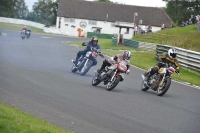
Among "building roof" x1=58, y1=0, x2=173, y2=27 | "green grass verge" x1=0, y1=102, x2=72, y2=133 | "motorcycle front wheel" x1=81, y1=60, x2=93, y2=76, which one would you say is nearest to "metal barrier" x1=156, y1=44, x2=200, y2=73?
"motorcycle front wheel" x1=81, y1=60, x2=93, y2=76

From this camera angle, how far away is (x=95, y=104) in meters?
12.3

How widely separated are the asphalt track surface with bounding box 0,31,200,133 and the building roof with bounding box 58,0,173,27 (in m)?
79.3

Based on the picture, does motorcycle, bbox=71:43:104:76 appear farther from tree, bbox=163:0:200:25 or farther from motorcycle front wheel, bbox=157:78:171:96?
tree, bbox=163:0:200:25

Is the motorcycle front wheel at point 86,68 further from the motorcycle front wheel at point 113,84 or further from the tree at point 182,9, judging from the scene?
the tree at point 182,9

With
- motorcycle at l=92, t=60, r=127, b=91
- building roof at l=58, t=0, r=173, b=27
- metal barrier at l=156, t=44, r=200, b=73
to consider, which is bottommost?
metal barrier at l=156, t=44, r=200, b=73

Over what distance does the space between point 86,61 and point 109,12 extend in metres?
79.4

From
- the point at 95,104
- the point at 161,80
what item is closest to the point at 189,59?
the point at 161,80

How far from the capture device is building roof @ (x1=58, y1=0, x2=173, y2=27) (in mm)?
97250

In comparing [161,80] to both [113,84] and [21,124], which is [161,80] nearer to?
[113,84]

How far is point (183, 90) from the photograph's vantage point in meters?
19.3

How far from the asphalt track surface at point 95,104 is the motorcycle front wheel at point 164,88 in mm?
226

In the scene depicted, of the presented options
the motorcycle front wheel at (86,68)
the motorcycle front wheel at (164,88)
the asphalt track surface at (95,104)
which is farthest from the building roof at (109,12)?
the motorcycle front wheel at (164,88)

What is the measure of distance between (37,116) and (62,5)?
90038mm

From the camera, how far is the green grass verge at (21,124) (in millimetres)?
7559
